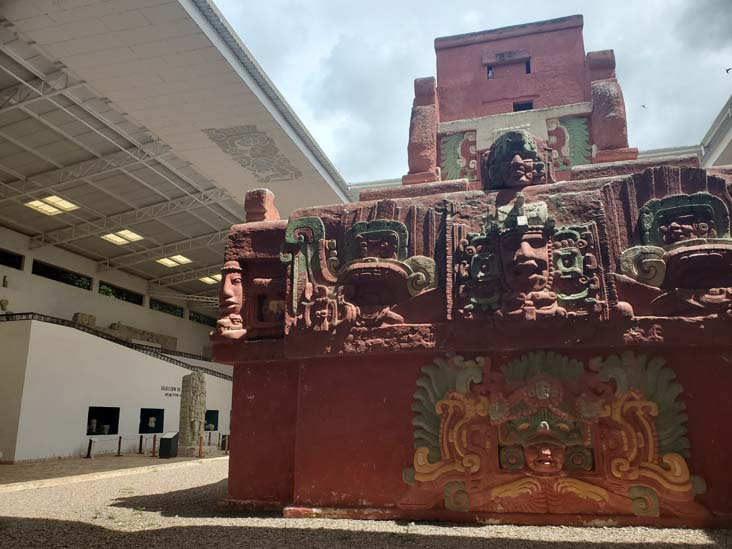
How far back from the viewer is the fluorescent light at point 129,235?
73.3ft

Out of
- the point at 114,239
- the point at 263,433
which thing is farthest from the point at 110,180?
the point at 263,433

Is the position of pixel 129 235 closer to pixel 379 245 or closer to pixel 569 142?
pixel 569 142

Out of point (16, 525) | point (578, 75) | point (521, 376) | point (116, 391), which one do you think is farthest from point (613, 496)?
point (116, 391)

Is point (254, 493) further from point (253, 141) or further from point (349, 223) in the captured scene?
point (253, 141)

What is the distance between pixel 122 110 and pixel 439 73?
8.40 meters

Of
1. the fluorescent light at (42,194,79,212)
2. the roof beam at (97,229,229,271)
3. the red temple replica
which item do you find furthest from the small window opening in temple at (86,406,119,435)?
the red temple replica

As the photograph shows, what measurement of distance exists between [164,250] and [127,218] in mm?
3952

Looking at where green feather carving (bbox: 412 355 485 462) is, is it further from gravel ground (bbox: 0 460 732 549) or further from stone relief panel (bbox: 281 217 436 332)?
gravel ground (bbox: 0 460 732 549)

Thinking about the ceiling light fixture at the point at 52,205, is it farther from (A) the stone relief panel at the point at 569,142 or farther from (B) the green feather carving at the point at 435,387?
(B) the green feather carving at the point at 435,387

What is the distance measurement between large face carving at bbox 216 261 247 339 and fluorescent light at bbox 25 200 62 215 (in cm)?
1573

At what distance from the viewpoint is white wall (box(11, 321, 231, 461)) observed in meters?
14.9

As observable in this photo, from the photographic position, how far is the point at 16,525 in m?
5.52

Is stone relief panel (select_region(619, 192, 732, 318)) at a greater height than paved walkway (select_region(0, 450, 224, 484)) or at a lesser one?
greater

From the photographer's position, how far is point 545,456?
522cm
